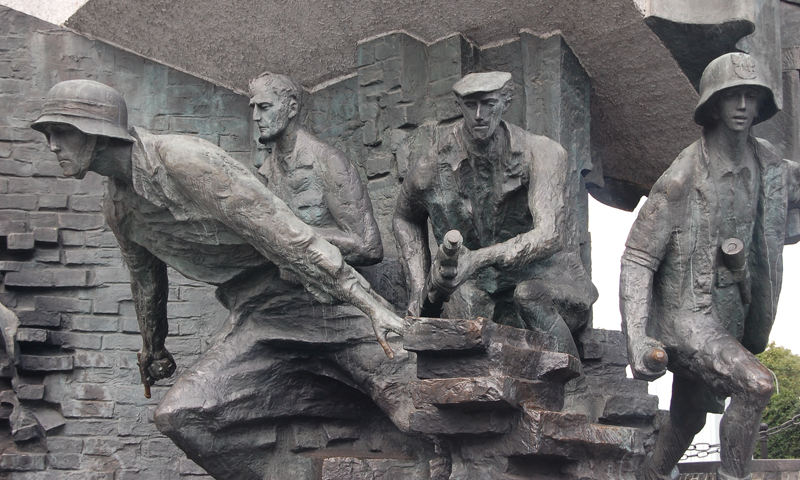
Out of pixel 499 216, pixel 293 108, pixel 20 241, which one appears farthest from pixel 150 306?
pixel 499 216

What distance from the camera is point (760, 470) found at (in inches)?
291

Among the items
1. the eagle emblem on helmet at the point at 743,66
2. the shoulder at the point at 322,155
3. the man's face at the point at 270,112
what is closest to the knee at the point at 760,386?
the eagle emblem on helmet at the point at 743,66

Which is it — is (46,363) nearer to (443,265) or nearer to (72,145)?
(72,145)

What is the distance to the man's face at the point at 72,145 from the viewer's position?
5203 millimetres

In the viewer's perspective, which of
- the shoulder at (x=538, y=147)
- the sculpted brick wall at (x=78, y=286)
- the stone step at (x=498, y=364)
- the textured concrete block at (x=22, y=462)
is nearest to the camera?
the stone step at (x=498, y=364)

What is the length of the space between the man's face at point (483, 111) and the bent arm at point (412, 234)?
508mm

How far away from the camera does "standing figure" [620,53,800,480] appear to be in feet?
17.4

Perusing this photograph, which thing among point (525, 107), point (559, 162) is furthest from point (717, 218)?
point (525, 107)

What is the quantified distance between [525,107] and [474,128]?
147 centimetres

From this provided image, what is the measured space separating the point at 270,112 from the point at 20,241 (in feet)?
7.24

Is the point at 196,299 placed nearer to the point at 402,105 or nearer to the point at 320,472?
the point at 402,105

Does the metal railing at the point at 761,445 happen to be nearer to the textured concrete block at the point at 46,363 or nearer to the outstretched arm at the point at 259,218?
the outstretched arm at the point at 259,218

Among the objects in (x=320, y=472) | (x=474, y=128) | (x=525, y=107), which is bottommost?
(x=320, y=472)

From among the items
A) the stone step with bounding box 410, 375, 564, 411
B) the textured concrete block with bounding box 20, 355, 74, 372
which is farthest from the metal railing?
the textured concrete block with bounding box 20, 355, 74, 372
